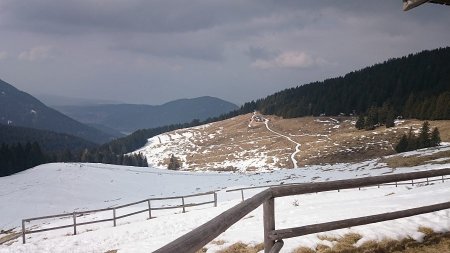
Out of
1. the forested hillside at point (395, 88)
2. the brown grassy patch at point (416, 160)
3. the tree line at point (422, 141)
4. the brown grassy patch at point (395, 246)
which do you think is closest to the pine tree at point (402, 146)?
the tree line at point (422, 141)

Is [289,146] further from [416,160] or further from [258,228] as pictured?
[258,228]

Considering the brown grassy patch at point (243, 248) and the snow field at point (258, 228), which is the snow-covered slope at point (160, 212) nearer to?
the snow field at point (258, 228)

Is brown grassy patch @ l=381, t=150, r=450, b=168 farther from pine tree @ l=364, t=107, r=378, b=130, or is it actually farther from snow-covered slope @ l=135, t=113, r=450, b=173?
pine tree @ l=364, t=107, r=378, b=130

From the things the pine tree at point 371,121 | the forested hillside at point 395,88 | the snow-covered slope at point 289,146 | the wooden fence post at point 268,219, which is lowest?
the snow-covered slope at point 289,146

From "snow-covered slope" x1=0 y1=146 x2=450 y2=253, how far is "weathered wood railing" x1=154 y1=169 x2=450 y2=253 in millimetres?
1675

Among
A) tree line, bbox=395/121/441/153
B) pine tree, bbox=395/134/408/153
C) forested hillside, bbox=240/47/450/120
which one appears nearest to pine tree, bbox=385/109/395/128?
forested hillside, bbox=240/47/450/120

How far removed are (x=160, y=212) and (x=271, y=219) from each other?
91.7 feet

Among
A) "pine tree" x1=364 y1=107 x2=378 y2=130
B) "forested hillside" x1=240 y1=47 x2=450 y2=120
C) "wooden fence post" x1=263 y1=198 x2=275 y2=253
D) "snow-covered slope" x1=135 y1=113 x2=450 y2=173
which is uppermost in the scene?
"forested hillside" x1=240 y1=47 x2=450 y2=120

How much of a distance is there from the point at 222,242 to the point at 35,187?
50.5 m

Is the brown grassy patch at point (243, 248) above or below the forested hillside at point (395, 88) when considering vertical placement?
below

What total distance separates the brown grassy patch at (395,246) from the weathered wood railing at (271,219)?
0.74 m

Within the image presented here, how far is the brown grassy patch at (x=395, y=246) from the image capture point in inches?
311

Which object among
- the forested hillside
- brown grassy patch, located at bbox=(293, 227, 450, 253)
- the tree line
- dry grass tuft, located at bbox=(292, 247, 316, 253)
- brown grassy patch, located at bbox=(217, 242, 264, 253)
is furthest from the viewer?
the forested hillside

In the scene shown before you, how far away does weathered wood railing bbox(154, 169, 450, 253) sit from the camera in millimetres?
3145
